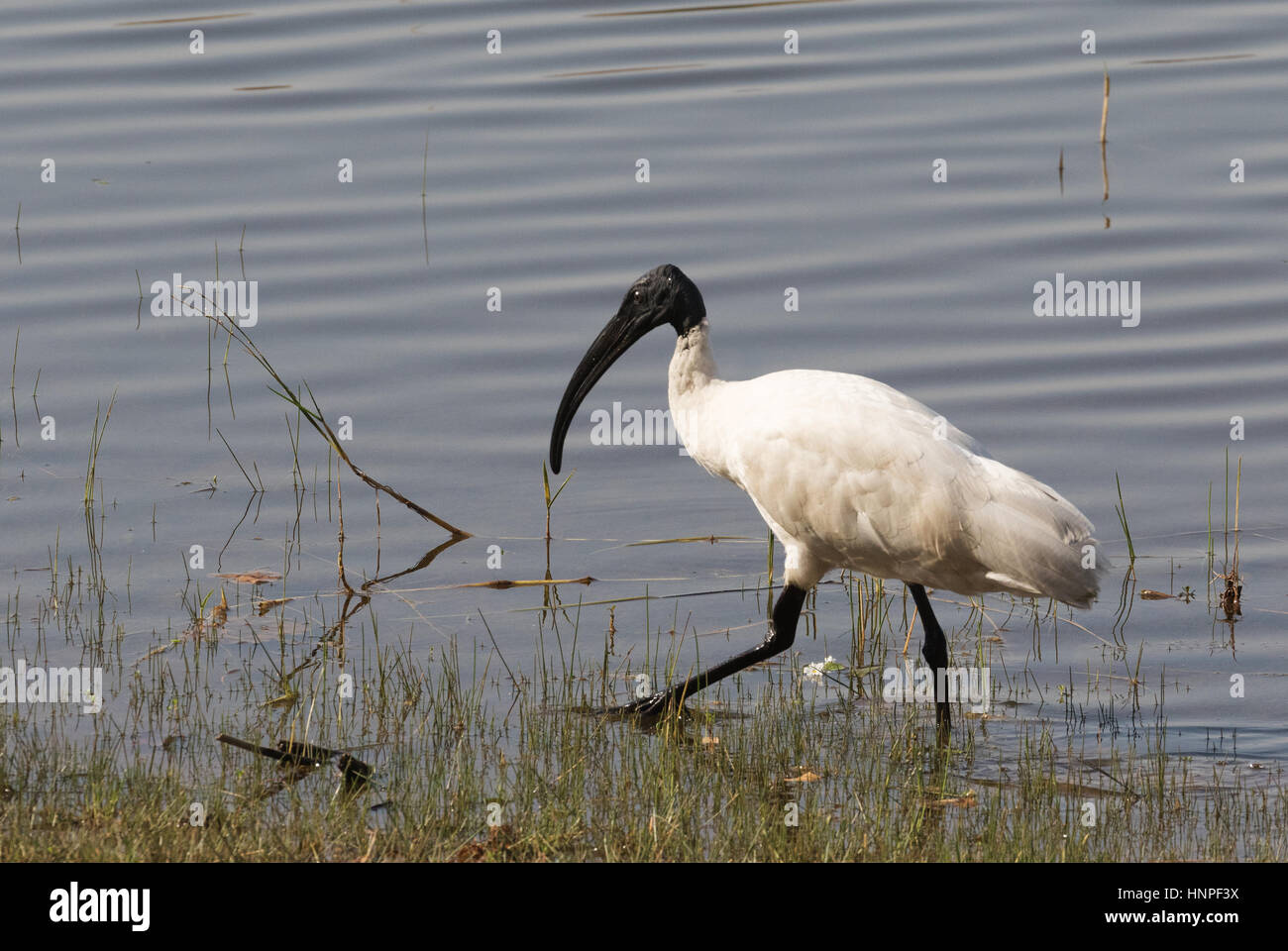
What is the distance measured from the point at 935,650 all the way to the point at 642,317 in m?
1.79

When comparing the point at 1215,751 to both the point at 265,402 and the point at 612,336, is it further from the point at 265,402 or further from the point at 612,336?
the point at 265,402

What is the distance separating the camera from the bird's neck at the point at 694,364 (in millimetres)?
7406

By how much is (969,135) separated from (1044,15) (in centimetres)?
375

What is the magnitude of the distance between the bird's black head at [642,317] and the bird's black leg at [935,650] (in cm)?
141

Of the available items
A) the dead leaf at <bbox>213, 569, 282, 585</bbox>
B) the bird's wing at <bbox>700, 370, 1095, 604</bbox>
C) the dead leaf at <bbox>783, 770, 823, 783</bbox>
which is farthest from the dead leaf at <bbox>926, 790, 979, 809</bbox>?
the dead leaf at <bbox>213, 569, 282, 585</bbox>

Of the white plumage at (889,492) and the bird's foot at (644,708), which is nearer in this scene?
the white plumage at (889,492)

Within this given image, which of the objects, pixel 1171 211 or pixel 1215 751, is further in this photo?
pixel 1171 211

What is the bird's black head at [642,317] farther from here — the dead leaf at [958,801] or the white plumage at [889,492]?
the dead leaf at [958,801]

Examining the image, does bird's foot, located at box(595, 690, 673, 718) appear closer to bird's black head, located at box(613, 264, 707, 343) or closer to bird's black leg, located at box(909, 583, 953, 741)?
bird's black leg, located at box(909, 583, 953, 741)

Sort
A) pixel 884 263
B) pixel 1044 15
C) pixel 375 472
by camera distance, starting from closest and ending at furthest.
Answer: pixel 375 472, pixel 884 263, pixel 1044 15

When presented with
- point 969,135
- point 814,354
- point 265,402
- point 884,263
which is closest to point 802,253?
point 884,263

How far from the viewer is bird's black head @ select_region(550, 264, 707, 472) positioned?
7.41 m

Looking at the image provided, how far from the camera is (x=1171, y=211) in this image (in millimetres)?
12969

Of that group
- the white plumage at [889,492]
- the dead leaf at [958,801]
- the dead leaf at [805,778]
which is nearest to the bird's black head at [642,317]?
the white plumage at [889,492]
